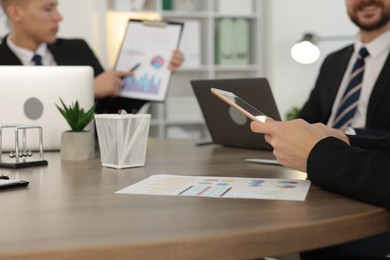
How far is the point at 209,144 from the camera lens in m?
2.18

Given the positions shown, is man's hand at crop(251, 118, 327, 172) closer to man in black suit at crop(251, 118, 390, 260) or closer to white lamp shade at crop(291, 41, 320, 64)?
man in black suit at crop(251, 118, 390, 260)

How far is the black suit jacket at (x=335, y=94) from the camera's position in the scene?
8.00ft

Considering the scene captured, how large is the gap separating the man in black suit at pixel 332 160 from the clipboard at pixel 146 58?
1443mm

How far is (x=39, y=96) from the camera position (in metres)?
1.87

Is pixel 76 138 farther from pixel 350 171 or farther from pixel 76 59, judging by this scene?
pixel 76 59

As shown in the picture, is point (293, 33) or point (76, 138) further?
point (293, 33)

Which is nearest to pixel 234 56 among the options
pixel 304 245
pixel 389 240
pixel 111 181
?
pixel 389 240

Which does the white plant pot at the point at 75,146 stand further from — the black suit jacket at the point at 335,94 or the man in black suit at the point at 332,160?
the black suit jacket at the point at 335,94

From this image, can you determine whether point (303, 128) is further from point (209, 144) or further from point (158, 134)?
point (158, 134)

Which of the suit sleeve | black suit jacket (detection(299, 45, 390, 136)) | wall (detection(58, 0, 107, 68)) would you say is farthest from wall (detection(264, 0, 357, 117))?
the suit sleeve

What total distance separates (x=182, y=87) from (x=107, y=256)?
168 inches

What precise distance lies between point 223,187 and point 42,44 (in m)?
2.27

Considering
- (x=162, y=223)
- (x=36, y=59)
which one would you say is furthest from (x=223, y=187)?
(x=36, y=59)

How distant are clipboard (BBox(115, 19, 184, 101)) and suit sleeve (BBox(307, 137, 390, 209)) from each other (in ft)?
5.16
